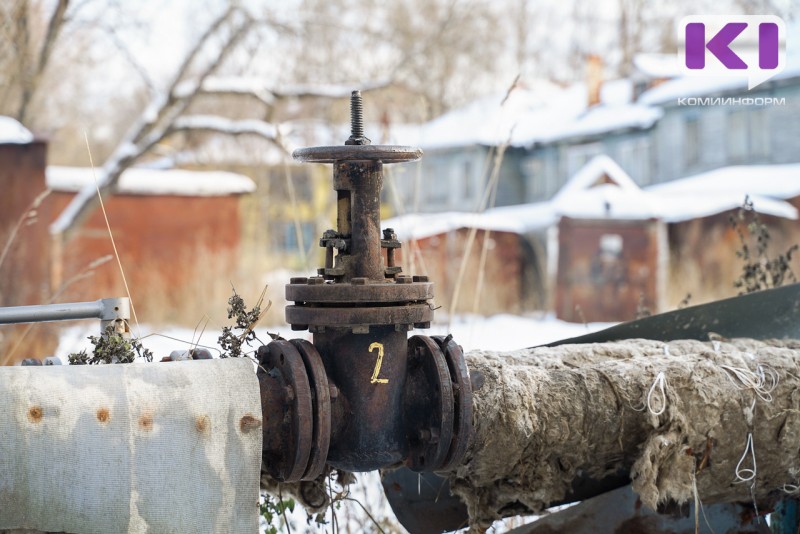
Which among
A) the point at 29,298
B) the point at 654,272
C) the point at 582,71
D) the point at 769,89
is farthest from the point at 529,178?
the point at 29,298

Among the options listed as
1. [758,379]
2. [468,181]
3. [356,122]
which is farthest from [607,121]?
[356,122]

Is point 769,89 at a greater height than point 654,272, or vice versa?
point 769,89

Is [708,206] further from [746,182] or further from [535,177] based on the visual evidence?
[535,177]

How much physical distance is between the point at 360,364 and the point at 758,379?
3.47 feet

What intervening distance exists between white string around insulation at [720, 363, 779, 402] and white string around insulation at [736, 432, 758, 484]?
11 cm

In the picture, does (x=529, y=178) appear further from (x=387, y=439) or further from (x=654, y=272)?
(x=387, y=439)

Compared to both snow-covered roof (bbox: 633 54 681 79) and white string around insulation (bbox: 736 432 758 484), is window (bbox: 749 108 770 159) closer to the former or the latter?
snow-covered roof (bbox: 633 54 681 79)

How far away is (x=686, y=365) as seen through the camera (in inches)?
88.6

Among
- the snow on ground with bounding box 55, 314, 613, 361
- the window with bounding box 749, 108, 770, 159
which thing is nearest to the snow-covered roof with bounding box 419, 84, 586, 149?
the window with bounding box 749, 108, 770, 159

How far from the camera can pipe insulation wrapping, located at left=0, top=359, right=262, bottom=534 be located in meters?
1.59

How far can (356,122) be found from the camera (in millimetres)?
2025

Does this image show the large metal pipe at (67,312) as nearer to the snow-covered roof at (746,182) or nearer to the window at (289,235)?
the snow-covered roof at (746,182)

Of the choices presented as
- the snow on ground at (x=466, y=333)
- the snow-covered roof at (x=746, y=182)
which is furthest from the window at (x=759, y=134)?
the snow on ground at (x=466, y=333)

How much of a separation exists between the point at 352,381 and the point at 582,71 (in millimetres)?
31803
